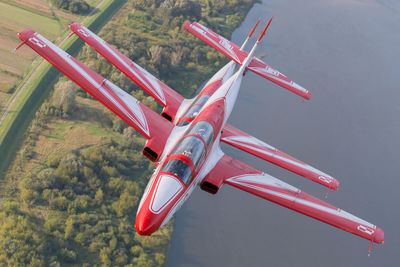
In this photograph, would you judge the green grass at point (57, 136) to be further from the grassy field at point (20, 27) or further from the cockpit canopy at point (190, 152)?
the cockpit canopy at point (190, 152)

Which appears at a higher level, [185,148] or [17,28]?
[185,148]

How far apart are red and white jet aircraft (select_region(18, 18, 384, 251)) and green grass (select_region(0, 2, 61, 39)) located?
70.8 feet

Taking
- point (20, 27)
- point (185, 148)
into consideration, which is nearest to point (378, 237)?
point (185, 148)

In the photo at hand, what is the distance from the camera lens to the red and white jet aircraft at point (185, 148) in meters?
18.4

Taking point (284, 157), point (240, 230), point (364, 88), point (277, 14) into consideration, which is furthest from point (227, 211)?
point (277, 14)

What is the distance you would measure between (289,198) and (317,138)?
2054 cm

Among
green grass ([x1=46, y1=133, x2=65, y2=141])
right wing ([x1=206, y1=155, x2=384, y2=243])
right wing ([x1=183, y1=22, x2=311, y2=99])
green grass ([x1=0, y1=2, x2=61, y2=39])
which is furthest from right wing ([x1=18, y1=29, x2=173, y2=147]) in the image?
green grass ([x1=0, y1=2, x2=61, y2=39])

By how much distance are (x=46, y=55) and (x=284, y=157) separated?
18.0m

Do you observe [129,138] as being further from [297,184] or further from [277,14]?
[277,14]

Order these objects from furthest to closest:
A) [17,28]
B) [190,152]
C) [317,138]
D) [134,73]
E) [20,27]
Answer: [20,27] → [17,28] → [317,138] → [134,73] → [190,152]

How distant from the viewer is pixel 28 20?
45250 mm

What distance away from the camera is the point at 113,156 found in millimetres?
30359

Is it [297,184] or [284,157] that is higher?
[284,157]

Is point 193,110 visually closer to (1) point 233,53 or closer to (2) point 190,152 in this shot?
(2) point 190,152
